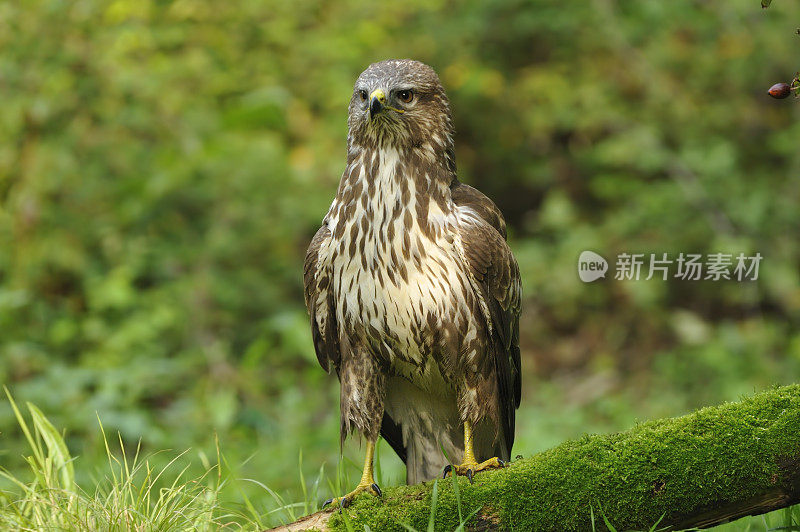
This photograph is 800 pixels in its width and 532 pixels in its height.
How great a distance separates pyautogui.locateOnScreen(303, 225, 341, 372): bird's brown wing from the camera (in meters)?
3.51

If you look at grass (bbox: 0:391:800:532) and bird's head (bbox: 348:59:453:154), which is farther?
bird's head (bbox: 348:59:453:154)

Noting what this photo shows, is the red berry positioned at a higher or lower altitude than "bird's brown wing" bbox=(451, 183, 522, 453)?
higher

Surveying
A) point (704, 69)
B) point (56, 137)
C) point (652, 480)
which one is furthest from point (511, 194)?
point (652, 480)

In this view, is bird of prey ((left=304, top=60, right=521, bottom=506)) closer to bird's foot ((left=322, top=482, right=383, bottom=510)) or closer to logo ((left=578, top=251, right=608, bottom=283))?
bird's foot ((left=322, top=482, right=383, bottom=510))

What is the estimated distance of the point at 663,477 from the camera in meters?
2.72

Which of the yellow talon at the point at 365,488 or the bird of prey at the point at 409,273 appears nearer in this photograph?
the yellow talon at the point at 365,488

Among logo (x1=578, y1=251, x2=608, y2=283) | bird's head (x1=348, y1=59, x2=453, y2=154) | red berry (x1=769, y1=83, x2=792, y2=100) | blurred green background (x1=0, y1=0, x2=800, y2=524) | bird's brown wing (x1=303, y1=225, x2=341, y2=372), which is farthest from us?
logo (x1=578, y1=251, x2=608, y2=283)

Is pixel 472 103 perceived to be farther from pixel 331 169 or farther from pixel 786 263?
pixel 786 263

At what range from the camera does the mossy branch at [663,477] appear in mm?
2674

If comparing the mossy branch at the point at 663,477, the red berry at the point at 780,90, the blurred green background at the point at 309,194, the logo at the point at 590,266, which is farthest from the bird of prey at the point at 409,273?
the logo at the point at 590,266

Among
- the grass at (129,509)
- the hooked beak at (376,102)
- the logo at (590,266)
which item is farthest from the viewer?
the logo at (590,266)
